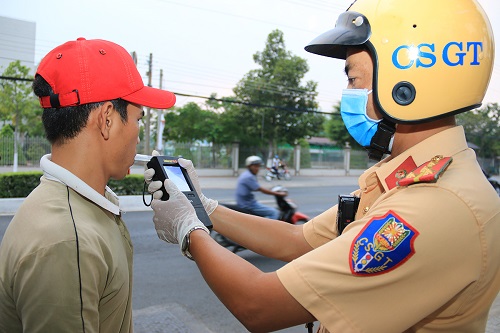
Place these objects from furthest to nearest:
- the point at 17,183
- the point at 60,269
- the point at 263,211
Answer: the point at 17,183
the point at 263,211
the point at 60,269

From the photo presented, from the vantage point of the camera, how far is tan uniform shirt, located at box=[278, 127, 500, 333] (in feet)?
3.80

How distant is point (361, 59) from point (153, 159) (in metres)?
0.98

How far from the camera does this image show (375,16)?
154 cm

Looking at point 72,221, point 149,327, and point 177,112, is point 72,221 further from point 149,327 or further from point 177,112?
point 177,112

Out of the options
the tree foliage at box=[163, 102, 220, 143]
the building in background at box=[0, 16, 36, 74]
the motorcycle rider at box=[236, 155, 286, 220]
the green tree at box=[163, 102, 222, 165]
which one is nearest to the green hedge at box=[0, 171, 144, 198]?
the motorcycle rider at box=[236, 155, 286, 220]

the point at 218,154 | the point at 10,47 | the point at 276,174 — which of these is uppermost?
the point at 10,47

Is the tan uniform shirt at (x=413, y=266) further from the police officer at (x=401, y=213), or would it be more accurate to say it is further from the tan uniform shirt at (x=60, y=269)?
the tan uniform shirt at (x=60, y=269)

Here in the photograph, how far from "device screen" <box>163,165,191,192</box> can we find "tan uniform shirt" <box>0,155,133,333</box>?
1.65ft

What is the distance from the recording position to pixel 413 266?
115 centimetres

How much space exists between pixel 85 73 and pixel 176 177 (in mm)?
639

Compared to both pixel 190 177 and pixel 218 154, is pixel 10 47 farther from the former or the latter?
pixel 190 177

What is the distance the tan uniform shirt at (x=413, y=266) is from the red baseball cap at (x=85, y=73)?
34.1 inches

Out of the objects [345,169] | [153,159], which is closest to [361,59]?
[153,159]

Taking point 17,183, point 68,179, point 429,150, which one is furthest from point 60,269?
point 17,183
